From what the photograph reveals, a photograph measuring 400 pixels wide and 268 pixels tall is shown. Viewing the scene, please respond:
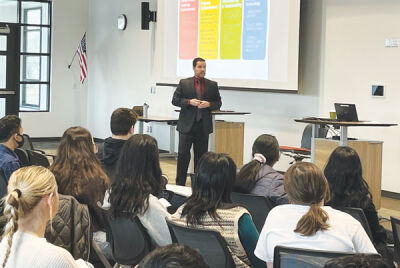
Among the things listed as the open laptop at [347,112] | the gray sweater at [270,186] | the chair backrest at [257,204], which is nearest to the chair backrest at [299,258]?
the chair backrest at [257,204]

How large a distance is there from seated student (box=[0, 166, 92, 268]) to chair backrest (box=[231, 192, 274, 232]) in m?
1.55

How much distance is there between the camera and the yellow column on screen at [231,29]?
873cm

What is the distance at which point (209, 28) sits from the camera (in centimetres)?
918

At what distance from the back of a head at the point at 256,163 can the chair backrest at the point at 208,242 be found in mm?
1106

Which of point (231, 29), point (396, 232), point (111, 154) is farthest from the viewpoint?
point (231, 29)

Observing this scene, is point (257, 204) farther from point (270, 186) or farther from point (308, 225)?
point (308, 225)

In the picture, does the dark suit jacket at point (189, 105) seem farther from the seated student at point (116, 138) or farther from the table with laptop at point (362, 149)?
the seated student at point (116, 138)

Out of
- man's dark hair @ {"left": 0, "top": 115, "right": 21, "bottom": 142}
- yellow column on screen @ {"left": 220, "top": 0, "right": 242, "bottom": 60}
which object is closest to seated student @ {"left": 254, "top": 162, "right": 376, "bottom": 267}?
man's dark hair @ {"left": 0, "top": 115, "right": 21, "bottom": 142}

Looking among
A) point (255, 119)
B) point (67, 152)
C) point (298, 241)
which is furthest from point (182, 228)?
point (255, 119)

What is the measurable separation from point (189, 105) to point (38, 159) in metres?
2.39

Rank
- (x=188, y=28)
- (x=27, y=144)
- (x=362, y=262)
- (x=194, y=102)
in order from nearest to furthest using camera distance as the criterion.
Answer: (x=362, y=262)
(x=27, y=144)
(x=194, y=102)
(x=188, y=28)

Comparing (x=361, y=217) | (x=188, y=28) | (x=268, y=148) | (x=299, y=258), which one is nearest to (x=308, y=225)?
(x=299, y=258)

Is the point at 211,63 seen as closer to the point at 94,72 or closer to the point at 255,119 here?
the point at 255,119

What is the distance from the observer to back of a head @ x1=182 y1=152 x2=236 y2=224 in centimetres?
290
